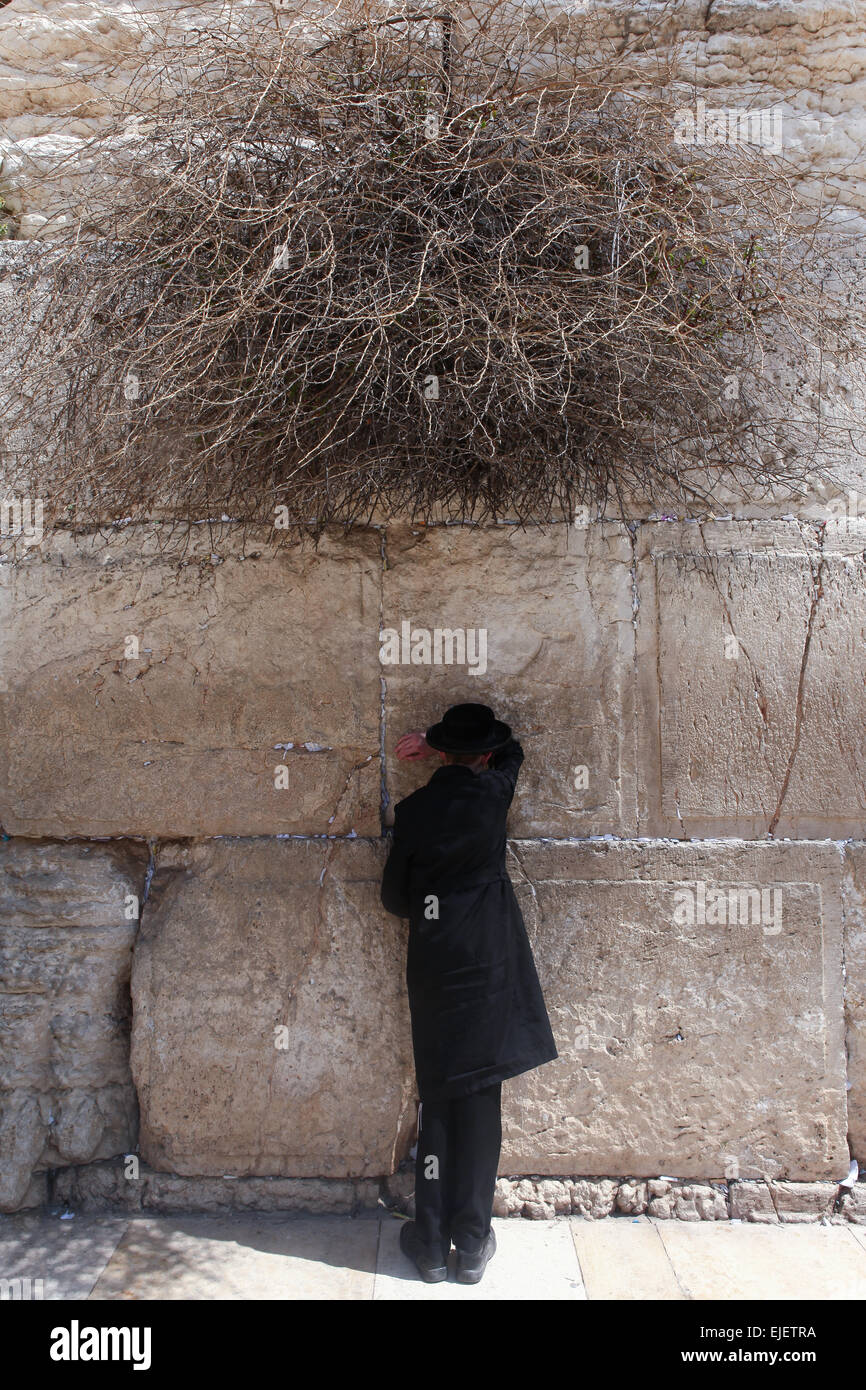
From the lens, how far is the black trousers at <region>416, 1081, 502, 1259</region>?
2.62 m

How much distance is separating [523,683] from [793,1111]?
65.2 inches

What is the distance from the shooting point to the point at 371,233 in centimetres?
253

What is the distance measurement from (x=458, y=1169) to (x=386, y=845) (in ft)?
3.23

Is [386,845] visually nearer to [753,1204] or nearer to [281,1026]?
[281,1026]

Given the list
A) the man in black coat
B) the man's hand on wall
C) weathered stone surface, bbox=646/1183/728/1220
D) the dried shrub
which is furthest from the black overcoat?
the dried shrub

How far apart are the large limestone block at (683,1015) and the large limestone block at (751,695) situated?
15 centimetres

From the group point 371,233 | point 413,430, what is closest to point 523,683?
point 413,430

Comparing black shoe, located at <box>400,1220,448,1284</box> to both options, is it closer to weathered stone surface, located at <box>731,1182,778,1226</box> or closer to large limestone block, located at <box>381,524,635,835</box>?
weathered stone surface, located at <box>731,1182,778,1226</box>

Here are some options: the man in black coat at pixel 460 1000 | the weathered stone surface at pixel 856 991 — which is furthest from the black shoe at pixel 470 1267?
the weathered stone surface at pixel 856 991

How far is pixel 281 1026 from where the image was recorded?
118 inches

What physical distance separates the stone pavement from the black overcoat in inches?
22.2

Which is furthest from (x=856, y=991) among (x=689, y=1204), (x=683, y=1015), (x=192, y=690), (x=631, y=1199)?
(x=192, y=690)

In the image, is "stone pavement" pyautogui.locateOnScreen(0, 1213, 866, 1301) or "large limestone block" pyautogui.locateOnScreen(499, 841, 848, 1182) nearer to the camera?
"stone pavement" pyautogui.locateOnScreen(0, 1213, 866, 1301)

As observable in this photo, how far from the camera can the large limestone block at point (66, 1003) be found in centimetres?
Answer: 301
